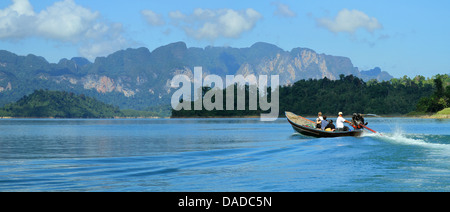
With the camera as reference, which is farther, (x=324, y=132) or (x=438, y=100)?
(x=438, y=100)

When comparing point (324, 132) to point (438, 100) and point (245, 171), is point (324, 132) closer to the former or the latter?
point (245, 171)

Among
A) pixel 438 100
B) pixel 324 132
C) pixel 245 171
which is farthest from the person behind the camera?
pixel 438 100

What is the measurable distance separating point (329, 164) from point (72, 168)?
12.6 m

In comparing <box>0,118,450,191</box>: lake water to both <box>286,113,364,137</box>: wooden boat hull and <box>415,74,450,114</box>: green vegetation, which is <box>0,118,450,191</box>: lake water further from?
<box>415,74,450,114</box>: green vegetation

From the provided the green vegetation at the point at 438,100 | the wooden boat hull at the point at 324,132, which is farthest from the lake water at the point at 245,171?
the green vegetation at the point at 438,100

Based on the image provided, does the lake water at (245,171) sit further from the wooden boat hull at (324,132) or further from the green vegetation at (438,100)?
the green vegetation at (438,100)

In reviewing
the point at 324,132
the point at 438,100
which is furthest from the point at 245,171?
the point at 438,100

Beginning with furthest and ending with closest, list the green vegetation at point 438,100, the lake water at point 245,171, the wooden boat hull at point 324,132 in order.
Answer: the green vegetation at point 438,100 → the wooden boat hull at point 324,132 → the lake water at point 245,171

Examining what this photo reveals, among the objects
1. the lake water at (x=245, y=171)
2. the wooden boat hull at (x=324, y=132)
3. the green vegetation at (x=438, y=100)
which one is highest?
the green vegetation at (x=438, y=100)

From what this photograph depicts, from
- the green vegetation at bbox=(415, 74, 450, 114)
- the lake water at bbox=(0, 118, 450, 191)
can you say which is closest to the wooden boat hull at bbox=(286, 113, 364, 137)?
the lake water at bbox=(0, 118, 450, 191)

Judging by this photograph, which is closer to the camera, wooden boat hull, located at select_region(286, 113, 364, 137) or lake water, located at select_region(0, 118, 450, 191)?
lake water, located at select_region(0, 118, 450, 191)

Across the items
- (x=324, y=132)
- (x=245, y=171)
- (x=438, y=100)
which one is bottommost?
(x=245, y=171)
